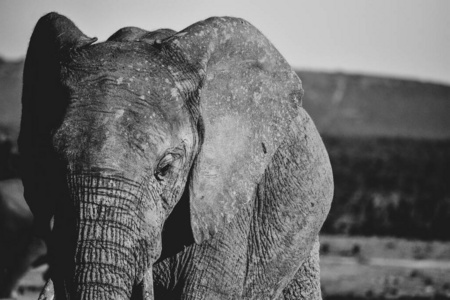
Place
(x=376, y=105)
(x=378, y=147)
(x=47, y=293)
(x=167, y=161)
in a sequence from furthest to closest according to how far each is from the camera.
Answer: (x=376, y=105) → (x=378, y=147) → (x=47, y=293) → (x=167, y=161)

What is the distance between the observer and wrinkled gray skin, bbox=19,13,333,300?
17.7ft

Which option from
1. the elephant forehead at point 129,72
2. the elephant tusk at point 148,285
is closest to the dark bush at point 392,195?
the elephant tusk at point 148,285

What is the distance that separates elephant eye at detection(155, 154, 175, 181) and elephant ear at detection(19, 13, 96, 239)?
1.83ft

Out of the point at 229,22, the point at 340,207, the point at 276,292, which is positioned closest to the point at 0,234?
the point at 276,292

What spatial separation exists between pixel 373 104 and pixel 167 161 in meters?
136


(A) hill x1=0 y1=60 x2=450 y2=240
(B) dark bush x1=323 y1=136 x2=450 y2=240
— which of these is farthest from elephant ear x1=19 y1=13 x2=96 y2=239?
(B) dark bush x1=323 y1=136 x2=450 y2=240

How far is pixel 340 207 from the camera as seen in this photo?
105 ft

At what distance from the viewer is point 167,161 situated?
5.70m

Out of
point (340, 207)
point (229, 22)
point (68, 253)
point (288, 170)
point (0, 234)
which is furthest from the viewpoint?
point (340, 207)

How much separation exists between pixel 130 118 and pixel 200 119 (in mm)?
576

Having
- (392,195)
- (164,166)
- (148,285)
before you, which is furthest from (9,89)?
(164,166)

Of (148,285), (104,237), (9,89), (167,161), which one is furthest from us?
(9,89)

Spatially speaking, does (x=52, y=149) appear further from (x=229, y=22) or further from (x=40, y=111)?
(x=229, y=22)

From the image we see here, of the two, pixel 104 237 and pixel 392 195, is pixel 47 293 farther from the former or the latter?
pixel 392 195
